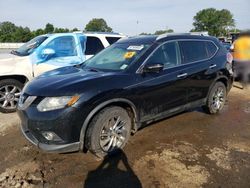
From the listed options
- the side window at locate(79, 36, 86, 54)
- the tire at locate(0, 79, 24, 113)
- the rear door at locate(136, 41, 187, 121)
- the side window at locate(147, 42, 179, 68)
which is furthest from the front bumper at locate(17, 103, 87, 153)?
the side window at locate(79, 36, 86, 54)

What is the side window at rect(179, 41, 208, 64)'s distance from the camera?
4824mm

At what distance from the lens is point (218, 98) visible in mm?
5836

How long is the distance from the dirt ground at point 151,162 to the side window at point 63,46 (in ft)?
7.29

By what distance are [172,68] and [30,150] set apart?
8.88ft

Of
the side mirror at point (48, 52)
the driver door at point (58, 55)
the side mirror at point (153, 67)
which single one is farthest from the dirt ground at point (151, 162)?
the side mirror at point (48, 52)

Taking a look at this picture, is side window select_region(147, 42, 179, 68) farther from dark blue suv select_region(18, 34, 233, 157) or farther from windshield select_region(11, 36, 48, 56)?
windshield select_region(11, 36, 48, 56)

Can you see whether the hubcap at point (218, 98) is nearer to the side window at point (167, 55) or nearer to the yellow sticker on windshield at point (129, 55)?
the side window at point (167, 55)

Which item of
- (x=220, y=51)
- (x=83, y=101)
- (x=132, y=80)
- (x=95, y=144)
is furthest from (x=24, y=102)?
(x=220, y=51)

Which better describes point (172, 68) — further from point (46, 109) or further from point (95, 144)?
point (46, 109)

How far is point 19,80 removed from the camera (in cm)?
609

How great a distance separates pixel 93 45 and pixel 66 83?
3.68m

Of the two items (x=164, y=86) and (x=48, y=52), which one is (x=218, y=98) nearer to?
(x=164, y=86)

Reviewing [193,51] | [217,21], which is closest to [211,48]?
[193,51]

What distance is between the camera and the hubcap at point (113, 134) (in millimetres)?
3750
